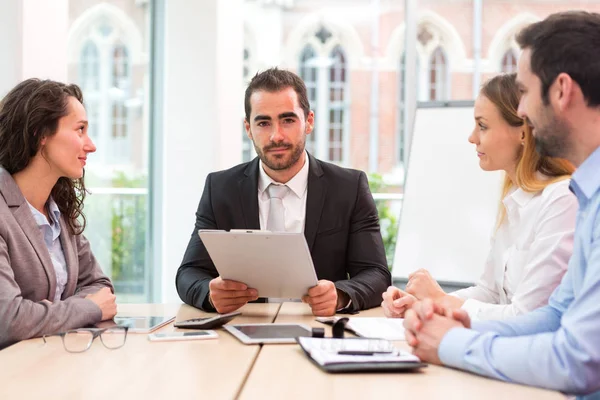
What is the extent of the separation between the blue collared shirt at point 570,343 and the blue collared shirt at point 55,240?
4.75 ft

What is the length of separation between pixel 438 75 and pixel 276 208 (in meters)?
4.58

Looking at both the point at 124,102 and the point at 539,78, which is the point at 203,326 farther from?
the point at 124,102

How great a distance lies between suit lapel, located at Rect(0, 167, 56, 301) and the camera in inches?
94.7

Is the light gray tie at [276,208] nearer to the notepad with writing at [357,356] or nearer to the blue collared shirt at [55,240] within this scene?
the blue collared shirt at [55,240]

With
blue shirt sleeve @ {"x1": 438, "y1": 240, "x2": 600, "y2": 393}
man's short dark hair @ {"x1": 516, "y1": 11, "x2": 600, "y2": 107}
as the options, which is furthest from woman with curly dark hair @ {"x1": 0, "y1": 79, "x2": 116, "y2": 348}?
man's short dark hair @ {"x1": 516, "y1": 11, "x2": 600, "y2": 107}

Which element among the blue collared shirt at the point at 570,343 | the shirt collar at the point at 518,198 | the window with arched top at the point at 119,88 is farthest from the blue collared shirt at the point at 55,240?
the window with arched top at the point at 119,88

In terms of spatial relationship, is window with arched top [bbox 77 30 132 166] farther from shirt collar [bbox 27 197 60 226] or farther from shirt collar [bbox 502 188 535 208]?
shirt collar [bbox 502 188 535 208]

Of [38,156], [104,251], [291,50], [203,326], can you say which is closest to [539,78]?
[203,326]

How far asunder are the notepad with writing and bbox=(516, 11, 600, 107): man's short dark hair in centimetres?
72

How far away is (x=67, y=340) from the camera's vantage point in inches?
84.2

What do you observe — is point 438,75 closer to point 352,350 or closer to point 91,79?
point 91,79

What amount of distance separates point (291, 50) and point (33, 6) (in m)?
4.89

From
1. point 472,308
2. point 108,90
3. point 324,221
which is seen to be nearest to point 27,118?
point 324,221

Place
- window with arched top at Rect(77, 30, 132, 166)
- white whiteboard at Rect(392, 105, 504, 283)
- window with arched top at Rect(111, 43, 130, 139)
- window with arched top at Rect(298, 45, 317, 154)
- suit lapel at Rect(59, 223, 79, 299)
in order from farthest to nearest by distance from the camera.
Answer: window with arched top at Rect(298, 45, 317, 154) → window with arched top at Rect(111, 43, 130, 139) → white whiteboard at Rect(392, 105, 504, 283) → window with arched top at Rect(77, 30, 132, 166) → suit lapel at Rect(59, 223, 79, 299)
